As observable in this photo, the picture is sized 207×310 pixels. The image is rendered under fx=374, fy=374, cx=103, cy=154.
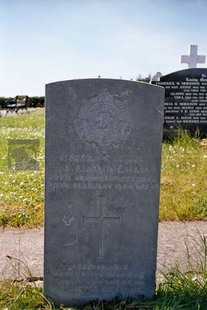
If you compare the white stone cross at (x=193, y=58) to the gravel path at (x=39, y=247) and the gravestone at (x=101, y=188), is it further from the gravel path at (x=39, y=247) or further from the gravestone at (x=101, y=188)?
the gravestone at (x=101, y=188)

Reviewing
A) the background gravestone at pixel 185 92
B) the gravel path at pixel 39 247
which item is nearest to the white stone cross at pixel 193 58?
the background gravestone at pixel 185 92

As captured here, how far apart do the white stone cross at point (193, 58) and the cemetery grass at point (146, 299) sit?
7.84m

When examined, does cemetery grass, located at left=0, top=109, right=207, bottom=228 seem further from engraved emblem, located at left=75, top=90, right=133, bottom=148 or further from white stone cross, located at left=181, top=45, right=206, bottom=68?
white stone cross, located at left=181, top=45, right=206, bottom=68

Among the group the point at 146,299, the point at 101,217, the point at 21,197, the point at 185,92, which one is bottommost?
the point at 146,299

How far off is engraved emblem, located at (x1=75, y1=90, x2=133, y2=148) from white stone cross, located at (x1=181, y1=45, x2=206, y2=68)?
307 inches

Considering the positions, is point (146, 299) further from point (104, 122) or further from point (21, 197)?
point (21, 197)

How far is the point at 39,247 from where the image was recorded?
Result: 3.32m

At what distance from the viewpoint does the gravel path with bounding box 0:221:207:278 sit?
292 cm

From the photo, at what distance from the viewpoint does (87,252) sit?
251cm

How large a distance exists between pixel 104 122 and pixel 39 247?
1.49 m

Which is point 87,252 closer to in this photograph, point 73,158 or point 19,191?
point 73,158

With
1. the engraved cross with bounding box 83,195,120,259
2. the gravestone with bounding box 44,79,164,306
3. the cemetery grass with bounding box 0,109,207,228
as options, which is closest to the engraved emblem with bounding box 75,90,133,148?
the gravestone with bounding box 44,79,164,306

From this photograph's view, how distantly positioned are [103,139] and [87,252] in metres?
0.77

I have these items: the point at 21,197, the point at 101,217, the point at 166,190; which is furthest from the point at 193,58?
the point at 101,217
